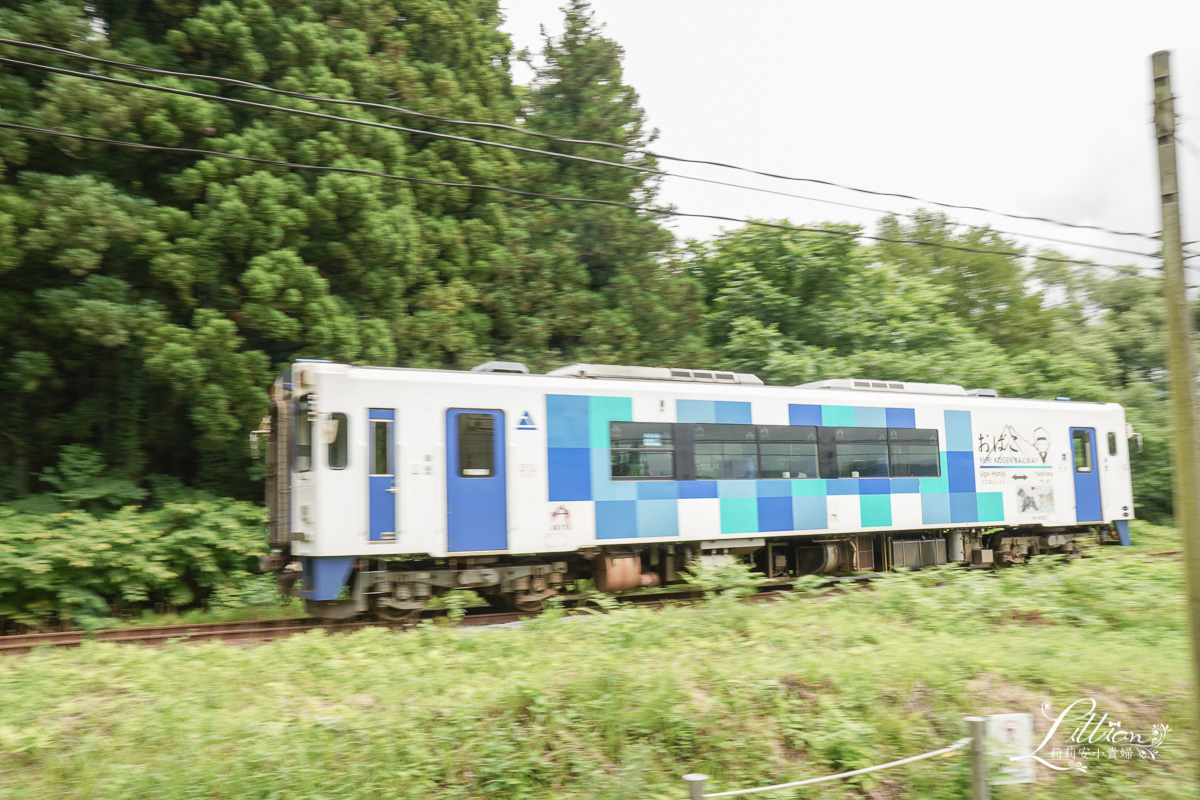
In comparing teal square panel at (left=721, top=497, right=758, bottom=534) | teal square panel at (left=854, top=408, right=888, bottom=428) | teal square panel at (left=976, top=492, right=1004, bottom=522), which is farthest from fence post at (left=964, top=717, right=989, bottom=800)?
teal square panel at (left=976, top=492, right=1004, bottom=522)

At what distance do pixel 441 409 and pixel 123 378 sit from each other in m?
5.74

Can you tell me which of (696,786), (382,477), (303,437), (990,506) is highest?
(303,437)

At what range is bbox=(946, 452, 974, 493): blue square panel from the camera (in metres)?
14.3

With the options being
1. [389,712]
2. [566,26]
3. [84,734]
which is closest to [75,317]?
[84,734]

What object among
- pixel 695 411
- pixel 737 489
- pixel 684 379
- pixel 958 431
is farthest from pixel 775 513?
pixel 958 431

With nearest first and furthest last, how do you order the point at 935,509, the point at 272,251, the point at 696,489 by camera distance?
the point at 696,489 → the point at 272,251 → the point at 935,509

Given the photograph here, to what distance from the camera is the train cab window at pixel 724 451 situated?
11812 millimetres

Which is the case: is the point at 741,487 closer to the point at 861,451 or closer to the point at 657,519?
the point at 657,519

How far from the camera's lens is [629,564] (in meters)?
11.4

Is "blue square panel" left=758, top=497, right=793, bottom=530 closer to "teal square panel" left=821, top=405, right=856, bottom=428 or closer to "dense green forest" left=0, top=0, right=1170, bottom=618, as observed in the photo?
"teal square panel" left=821, top=405, right=856, bottom=428

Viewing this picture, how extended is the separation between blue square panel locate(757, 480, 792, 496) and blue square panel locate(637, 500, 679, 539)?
59.4 inches

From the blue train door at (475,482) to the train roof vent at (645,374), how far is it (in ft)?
4.63

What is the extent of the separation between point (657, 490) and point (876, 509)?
4.08 m

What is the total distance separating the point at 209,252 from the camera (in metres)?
11.9
